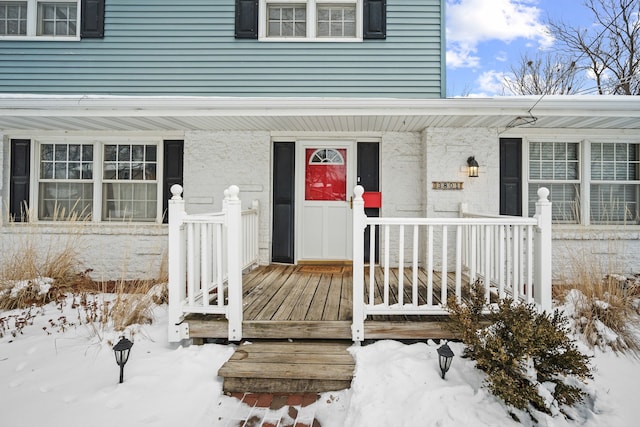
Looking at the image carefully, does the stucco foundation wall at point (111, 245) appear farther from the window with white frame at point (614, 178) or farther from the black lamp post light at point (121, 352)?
the window with white frame at point (614, 178)

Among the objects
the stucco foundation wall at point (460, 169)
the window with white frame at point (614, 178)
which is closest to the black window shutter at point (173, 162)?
the stucco foundation wall at point (460, 169)

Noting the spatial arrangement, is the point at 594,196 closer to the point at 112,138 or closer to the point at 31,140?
the point at 112,138

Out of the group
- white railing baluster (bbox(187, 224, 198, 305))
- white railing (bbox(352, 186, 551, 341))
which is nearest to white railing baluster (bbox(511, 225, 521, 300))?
white railing (bbox(352, 186, 551, 341))

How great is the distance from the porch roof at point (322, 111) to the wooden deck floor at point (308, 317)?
2.13m

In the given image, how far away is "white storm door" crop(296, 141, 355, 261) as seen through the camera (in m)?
5.48

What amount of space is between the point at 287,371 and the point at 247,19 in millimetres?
5143

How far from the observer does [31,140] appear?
17.6 ft

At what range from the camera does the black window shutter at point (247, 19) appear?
5.34 meters

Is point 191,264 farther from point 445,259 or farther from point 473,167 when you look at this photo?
point 473,167

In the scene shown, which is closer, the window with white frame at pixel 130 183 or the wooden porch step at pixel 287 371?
the wooden porch step at pixel 287 371

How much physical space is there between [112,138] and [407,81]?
4698 millimetres

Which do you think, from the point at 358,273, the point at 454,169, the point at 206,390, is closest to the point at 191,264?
the point at 206,390

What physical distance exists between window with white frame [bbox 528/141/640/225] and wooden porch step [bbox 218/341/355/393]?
418cm

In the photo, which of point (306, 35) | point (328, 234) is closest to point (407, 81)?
point (306, 35)
